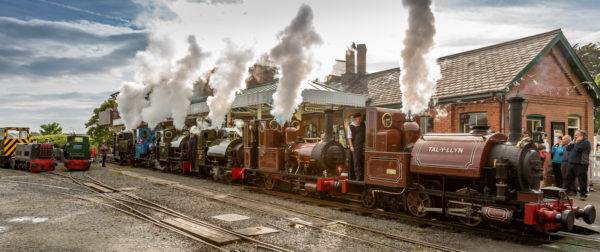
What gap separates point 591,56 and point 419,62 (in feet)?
123

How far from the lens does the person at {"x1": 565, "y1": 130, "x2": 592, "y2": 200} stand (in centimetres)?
1179

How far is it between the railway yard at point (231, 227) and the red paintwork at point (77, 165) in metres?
9.04

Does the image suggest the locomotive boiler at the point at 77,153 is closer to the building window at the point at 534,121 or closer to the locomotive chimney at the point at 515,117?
the locomotive chimney at the point at 515,117

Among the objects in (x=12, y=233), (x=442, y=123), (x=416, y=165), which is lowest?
(x=12, y=233)

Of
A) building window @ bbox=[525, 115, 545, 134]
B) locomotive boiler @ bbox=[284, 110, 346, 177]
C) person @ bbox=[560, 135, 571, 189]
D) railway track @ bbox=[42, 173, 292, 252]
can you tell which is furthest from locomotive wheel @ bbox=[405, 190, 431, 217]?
building window @ bbox=[525, 115, 545, 134]

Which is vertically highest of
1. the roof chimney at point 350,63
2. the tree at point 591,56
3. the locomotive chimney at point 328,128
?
the tree at point 591,56

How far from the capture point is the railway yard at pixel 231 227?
7152 mm

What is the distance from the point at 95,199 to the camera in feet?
39.2

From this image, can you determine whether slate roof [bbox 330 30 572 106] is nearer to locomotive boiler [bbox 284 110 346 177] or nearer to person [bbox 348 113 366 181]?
locomotive boiler [bbox 284 110 346 177]

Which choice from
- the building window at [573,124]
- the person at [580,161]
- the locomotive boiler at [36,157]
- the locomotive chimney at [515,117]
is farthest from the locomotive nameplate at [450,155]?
the locomotive boiler at [36,157]

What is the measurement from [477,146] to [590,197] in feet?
23.3

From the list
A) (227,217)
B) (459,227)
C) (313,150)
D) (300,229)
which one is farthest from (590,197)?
(227,217)

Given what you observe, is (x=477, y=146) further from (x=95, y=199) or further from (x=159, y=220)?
(x=95, y=199)

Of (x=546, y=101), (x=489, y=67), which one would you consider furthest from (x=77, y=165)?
(x=546, y=101)
